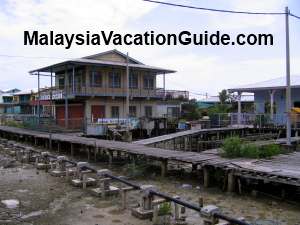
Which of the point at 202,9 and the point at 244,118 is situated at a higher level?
the point at 202,9

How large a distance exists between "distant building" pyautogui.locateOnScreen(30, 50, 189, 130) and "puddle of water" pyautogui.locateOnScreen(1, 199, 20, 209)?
67.7 ft

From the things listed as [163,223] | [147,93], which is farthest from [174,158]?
[147,93]

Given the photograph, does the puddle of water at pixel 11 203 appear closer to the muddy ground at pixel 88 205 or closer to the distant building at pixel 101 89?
the muddy ground at pixel 88 205

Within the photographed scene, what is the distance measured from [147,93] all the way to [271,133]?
14.4 meters

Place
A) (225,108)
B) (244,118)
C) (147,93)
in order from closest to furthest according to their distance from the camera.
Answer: (244,118)
(147,93)
(225,108)

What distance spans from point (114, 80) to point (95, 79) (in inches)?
79.5

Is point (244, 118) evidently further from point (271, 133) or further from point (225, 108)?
point (225, 108)

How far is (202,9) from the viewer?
559 inches

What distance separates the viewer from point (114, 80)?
3438 cm

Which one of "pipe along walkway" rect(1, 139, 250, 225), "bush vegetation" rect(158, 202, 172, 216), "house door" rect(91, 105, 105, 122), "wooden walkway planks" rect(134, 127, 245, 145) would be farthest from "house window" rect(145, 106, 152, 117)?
"bush vegetation" rect(158, 202, 172, 216)

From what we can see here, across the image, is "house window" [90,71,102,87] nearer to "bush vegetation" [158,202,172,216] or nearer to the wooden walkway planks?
the wooden walkway planks

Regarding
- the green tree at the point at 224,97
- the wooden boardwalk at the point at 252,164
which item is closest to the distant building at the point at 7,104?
the green tree at the point at 224,97

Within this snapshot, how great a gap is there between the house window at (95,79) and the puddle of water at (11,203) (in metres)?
23.1

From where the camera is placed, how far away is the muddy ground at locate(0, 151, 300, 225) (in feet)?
27.8
